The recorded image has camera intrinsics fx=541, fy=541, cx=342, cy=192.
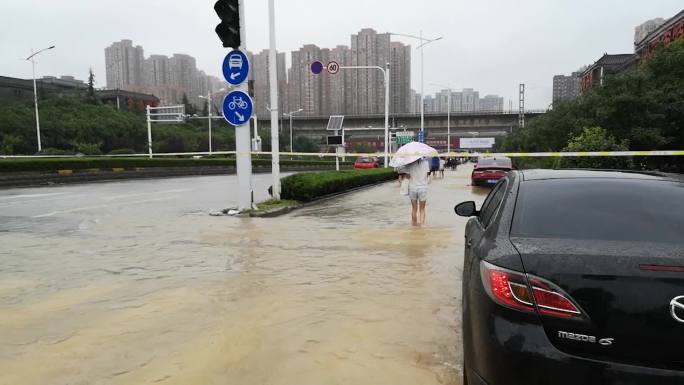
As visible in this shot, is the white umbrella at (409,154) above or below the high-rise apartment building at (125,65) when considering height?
below

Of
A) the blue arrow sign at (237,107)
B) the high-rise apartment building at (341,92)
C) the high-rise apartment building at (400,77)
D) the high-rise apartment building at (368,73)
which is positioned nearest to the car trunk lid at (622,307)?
the blue arrow sign at (237,107)

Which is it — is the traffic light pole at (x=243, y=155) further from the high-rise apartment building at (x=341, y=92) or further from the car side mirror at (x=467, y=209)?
the high-rise apartment building at (x=341, y=92)

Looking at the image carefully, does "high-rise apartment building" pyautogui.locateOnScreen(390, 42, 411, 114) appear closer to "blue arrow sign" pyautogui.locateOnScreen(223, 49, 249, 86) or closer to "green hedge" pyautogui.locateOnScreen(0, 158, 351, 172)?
"green hedge" pyautogui.locateOnScreen(0, 158, 351, 172)

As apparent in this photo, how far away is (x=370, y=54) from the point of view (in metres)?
55.9

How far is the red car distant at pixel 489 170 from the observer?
20.9 metres

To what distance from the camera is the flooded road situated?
369 centimetres

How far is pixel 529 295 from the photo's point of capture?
244cm

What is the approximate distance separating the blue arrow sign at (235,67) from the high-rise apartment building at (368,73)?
45.5 metres

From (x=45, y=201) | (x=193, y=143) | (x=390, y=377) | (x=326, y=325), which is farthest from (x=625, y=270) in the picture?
(x=193, y=143)

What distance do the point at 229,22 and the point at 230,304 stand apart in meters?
7.54

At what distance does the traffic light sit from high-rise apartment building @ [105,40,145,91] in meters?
102

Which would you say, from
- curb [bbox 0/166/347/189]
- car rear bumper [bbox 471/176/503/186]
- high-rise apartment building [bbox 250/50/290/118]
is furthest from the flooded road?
high-rise apartment building [bbox 250/50/290/118]

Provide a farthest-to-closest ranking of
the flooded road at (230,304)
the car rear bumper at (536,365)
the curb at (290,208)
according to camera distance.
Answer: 1. the curb at (290,208)
2. the flooded road at (230,304)
3. the car rear bumper at (536,365)

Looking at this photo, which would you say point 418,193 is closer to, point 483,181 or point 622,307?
point 622,307
